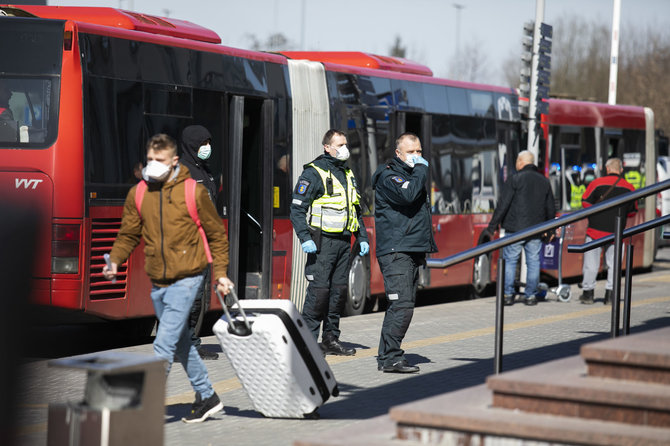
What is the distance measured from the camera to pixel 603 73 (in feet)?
213

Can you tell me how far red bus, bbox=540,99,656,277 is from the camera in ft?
64.3

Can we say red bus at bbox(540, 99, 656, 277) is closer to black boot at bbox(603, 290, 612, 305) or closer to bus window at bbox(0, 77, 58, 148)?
black boot at bbox(603, 290, 612, 305)

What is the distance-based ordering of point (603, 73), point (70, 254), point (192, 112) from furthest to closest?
point (603, 73) → point (192, 112) → point (70, 254)

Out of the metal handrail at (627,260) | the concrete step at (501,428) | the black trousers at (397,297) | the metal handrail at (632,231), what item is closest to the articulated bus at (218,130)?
the concrete step at (501,428)

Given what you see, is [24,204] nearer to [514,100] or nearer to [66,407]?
[66,407]

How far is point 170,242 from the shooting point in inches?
283

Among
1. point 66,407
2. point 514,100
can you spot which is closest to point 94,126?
point 66,407

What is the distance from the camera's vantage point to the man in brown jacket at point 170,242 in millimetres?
7195

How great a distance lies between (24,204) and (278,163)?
10.6 metres

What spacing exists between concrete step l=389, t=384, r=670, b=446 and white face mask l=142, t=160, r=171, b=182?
215 cm

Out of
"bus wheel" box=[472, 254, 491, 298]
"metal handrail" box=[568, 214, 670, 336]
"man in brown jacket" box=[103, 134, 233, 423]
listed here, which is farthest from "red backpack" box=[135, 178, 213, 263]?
"bus wheel" box=[472, 254, 491, 298]

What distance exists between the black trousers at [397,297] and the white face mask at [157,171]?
9.02 feet

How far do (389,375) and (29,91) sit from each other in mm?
3829

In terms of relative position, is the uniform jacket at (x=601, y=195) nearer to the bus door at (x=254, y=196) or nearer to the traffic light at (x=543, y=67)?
the traffic light at (x=543, y=67)
